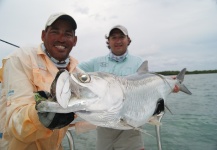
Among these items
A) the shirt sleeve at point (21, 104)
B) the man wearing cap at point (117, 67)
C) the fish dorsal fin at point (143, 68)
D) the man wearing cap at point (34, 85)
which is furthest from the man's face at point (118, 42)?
the shirt sleeve at point (21, 104)

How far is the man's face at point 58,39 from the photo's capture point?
9.68 feet

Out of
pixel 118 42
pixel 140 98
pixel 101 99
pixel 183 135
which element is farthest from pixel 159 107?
pixel 183 135

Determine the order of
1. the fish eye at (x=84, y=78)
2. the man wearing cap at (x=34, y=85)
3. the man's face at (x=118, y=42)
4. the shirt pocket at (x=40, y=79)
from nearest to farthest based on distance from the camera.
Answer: the fish eye at (x=84, y=78) < the man wearing cap at (x=34, y=85) < the shirt pocket at (x=40, y=79) < the man's face at (x=118, y=42)

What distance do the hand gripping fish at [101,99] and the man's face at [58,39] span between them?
3.73 feet

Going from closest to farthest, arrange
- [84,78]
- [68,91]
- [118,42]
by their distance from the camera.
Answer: [68,91]
[84,78]
[118,42]

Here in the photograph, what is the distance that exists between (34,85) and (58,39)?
2.39ft

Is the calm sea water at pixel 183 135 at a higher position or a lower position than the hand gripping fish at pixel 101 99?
lower

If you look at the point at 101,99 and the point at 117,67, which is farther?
the point at 117,67

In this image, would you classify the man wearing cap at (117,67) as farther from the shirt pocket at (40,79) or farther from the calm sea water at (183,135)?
the calm sea water at (183,135)

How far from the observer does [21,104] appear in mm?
2090

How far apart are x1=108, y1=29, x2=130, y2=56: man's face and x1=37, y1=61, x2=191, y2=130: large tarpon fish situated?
189 cm

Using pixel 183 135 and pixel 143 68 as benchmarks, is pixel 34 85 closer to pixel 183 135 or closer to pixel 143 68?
pixel 143 68

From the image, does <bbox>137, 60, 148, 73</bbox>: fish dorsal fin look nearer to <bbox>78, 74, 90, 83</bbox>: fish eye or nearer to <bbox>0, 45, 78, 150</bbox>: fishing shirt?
<bbox>0, 45, 78, 150</bbox>: fishing shirt

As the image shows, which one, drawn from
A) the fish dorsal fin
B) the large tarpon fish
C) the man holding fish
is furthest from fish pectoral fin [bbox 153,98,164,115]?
the man holding fish
